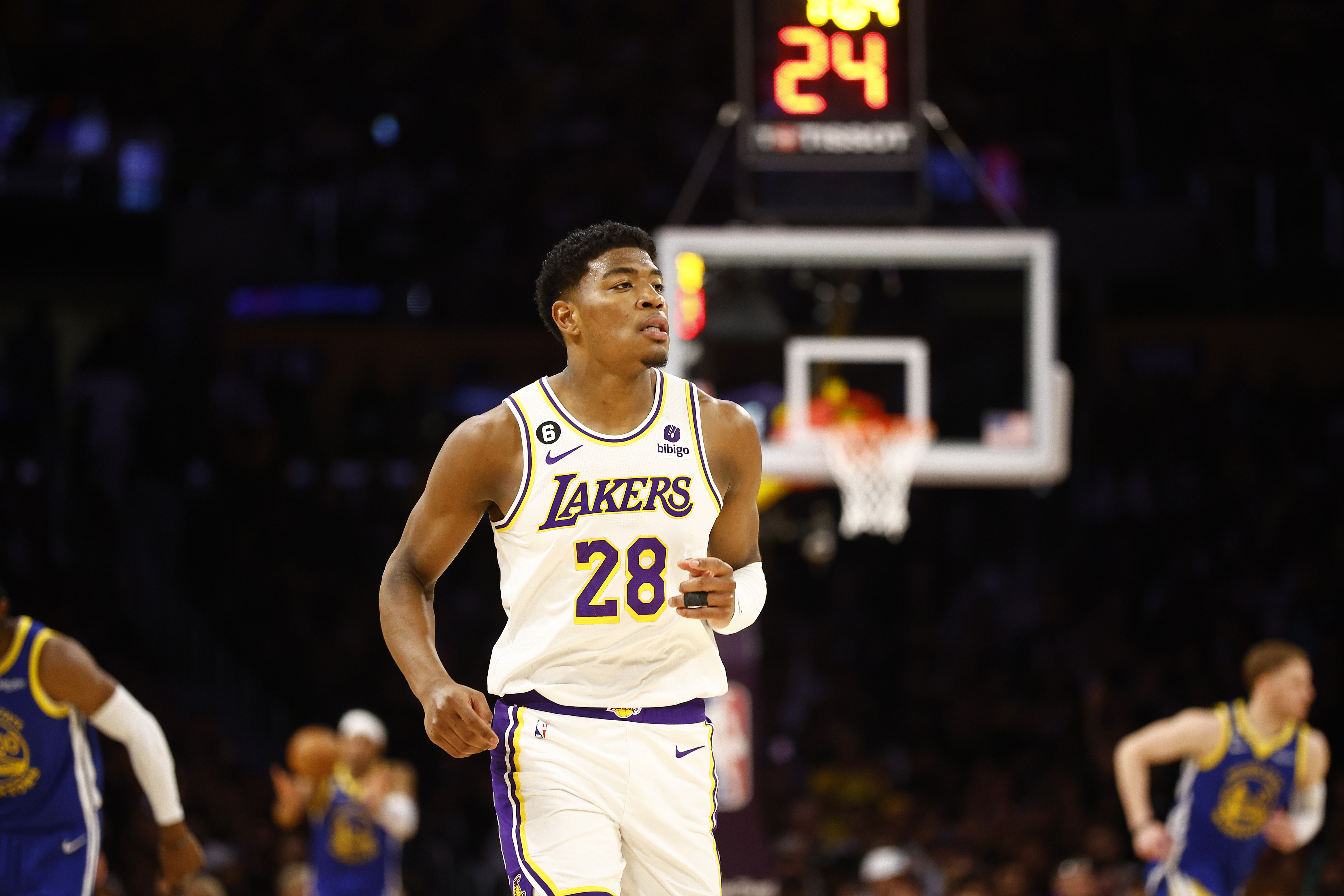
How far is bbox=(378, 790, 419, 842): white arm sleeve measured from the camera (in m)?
9.58

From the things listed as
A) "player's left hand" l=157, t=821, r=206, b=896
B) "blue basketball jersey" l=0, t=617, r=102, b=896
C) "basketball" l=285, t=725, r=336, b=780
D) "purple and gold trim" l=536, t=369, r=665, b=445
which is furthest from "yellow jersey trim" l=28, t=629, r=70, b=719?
"basketball" l=285, t=725, r=336, b=780

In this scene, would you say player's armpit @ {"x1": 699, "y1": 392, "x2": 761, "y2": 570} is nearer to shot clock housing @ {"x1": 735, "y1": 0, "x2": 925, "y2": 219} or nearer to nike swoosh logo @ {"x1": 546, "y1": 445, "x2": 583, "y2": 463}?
nike swoosh logo @ {"x1": 546, "y1": 445, "x2": 583, "y2": 463}

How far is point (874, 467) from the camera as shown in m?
9.27

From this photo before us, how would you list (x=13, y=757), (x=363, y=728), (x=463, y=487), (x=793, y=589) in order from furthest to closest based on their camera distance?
(x=793, y=589), (x=363, y=728), (x=13, y=757), (x=463, y=487)

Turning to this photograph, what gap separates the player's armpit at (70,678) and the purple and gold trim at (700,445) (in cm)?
246

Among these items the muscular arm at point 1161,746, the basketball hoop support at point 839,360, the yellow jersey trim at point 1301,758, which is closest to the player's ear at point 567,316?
the muscular arm at point 1161,746

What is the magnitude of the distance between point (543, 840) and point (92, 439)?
13247mm

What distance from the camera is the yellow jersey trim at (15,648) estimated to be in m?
5.18

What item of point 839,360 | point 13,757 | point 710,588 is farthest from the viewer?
point 839,360

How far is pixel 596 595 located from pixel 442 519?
433 millimetres

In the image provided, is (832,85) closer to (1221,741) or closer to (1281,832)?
(1221,741)

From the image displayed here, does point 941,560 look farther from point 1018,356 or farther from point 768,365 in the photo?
point 768,365

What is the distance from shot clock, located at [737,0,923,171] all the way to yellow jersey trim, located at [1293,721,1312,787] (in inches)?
145

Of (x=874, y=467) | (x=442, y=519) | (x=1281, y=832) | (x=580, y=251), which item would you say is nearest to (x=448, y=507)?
(x=442, y=519)
